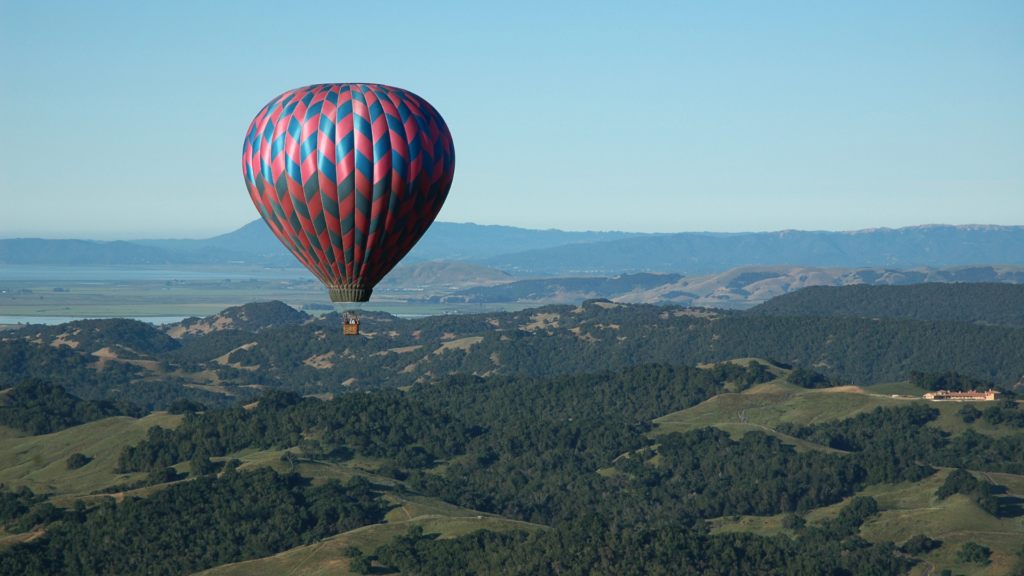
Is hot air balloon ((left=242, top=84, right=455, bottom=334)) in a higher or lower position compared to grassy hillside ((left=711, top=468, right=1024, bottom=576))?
higher

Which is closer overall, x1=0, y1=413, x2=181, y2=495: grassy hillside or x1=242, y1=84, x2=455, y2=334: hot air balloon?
x1=242, y1=84, x2=455, y2=334: hot air balloon

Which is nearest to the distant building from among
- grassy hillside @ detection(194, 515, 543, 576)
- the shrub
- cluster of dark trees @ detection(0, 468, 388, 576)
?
grassy hillside @ detection(194, 515, 543, 576)

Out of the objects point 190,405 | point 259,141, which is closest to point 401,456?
point 190,405

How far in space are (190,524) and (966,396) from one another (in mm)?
128335

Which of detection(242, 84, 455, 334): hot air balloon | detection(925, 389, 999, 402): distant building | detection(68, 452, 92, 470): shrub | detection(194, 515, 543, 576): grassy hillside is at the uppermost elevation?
detection(242, 84, 455, 334): hot air balloon

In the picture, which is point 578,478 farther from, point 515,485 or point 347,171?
point 347,171

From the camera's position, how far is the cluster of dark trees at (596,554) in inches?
3632

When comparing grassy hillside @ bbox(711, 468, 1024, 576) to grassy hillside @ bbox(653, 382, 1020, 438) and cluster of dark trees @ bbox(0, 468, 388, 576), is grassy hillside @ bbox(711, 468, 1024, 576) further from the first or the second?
cluster of dark trees @ bbox(0, 468, 388, 576)

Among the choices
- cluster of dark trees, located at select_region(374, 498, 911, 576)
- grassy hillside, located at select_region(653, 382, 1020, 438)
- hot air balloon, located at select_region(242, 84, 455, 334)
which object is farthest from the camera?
grassy hillside, located at select_region(653, 382, 1020, 438)

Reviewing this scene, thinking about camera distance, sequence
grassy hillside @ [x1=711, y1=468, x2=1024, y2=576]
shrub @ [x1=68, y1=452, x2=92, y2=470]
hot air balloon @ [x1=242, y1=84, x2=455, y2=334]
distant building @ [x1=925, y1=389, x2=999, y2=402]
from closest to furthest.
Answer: hot air balloon @ [x1=242, y1=84, x2=455, y2=334], grassy hillside @ [x1=711, y1=468, x2=1024, y2=576], shrub @ [x1=68, y1=452, x2=92, y2=470], distant building @ [x1=925, y1=389, x2=999, y2=402]

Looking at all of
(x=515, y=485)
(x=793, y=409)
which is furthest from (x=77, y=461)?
(x=793, y=409)

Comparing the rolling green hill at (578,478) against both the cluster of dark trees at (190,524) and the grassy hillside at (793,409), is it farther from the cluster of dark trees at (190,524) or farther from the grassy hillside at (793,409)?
the cluster of dark trees at (190,524)

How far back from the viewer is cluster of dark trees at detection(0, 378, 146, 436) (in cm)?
16788

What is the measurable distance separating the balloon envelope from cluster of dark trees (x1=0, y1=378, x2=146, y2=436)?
115 metres
